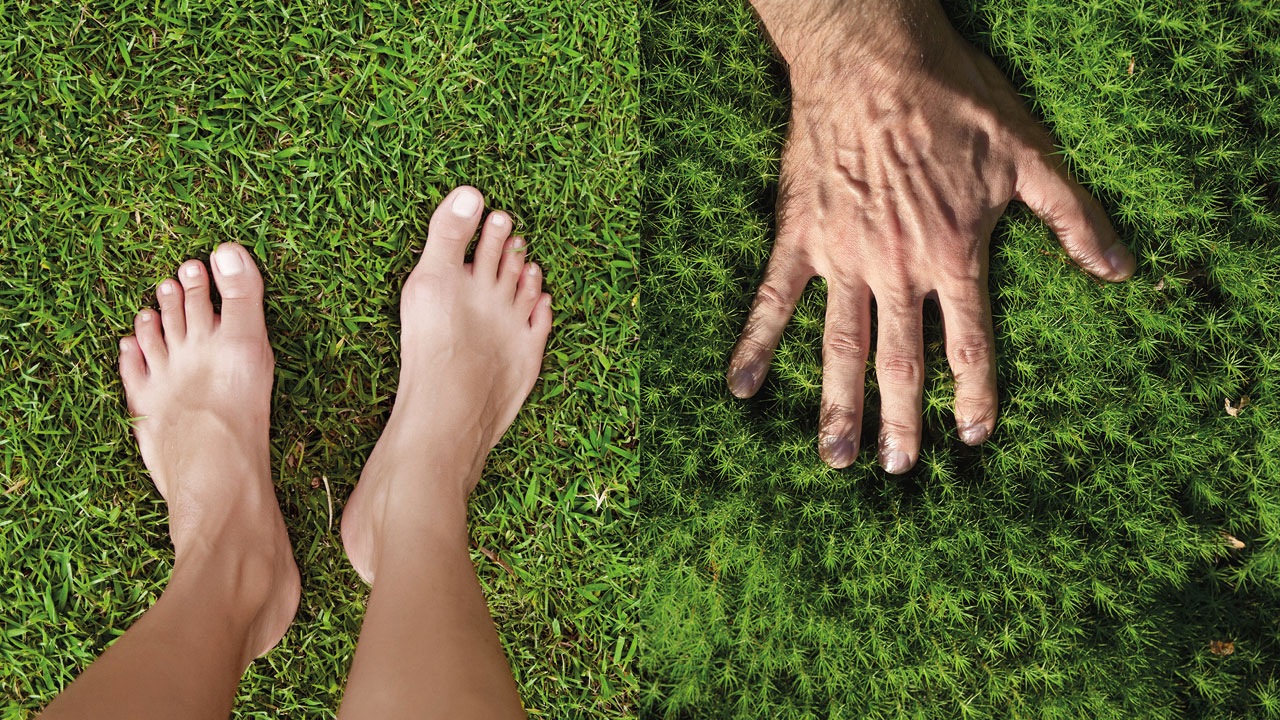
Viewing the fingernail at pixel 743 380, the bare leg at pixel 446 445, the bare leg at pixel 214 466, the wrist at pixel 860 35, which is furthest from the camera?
the fingernail at pixel 743 380

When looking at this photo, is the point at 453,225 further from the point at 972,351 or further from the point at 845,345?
the point at 972,351

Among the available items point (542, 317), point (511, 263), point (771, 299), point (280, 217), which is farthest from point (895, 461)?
point (280, 217)

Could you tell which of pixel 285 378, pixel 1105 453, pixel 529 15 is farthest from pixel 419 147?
pixel 1105 453

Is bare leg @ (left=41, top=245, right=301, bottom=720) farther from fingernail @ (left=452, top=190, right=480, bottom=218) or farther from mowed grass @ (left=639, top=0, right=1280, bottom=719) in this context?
mowed grass @ (left=639, top=0, right=1280, bottom=719)

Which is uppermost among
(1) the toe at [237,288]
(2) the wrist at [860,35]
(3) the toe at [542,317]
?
(2) the wrist at [860,35]

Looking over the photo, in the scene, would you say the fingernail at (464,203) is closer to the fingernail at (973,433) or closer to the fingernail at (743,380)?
the fingernail at (743,380)

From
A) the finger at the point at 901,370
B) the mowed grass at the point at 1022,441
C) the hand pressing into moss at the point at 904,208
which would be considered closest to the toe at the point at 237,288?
the mowed grass at the point at 1022,441

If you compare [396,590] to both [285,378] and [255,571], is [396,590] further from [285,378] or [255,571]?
[285,378]
